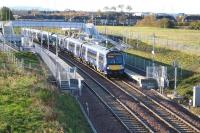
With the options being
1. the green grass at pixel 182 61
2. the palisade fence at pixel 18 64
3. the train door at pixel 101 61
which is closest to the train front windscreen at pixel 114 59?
the train door at pixel 101 61

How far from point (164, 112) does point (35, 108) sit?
9.44 meters

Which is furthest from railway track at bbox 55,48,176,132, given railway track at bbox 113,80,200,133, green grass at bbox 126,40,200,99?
green grass at bbox 126,40,200,99

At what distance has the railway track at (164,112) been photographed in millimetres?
28789

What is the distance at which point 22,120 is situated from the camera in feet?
82.1

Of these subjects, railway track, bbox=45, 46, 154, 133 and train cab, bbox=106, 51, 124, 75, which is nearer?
railway track, bbox=45, 46, 154, 133

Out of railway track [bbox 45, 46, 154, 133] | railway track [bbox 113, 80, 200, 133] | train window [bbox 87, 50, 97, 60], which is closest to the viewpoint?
railway track [bbox 45, 46, 154, 133]

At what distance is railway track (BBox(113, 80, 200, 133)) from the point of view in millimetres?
28789

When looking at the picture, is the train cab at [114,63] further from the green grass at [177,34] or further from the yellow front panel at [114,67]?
the green grass at [177,34]

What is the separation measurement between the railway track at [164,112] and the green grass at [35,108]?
517 cm

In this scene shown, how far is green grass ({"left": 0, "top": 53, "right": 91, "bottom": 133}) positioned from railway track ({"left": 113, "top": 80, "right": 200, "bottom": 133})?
517 cm

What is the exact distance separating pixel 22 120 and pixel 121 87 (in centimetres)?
1852

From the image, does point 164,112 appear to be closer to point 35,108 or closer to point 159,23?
point 35,108

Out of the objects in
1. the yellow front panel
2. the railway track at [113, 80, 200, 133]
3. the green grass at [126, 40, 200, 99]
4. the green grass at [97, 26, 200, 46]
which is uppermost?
the green grass at [97, 26, 200, 46]

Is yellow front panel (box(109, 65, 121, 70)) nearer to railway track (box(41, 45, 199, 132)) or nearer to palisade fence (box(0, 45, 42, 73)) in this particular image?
railway track (box(41, 45, 199, 132))
